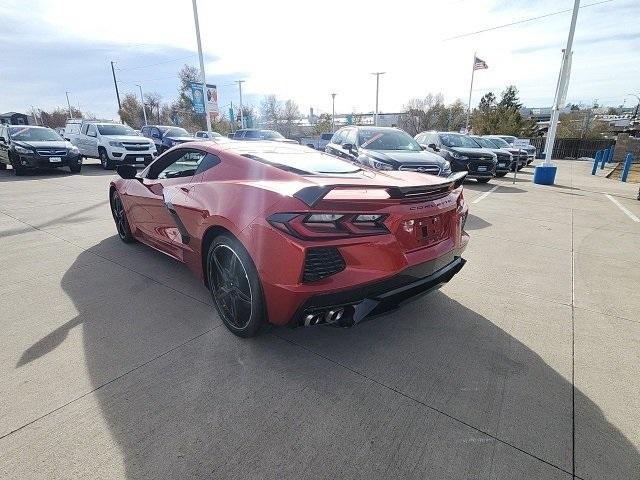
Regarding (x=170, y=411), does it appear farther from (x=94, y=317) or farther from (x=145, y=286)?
(x=145, y=286)

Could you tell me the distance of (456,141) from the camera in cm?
1177

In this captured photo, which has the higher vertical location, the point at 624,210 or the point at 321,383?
the point at 321,383

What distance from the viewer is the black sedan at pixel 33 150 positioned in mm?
11859

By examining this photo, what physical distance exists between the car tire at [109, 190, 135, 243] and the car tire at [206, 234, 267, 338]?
8.15 feet

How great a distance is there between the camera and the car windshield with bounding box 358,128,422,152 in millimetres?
8258

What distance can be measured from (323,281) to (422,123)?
63.5 metres

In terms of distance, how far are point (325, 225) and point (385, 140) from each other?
6926mm

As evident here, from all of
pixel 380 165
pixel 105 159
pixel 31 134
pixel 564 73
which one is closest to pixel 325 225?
pixel 380 165

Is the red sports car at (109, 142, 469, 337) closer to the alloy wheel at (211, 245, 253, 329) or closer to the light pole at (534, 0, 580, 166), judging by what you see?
the alloy wheel at (211, 245, 253, 329)

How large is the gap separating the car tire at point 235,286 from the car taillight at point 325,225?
439mm

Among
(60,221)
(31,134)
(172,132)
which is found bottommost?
(60,221)

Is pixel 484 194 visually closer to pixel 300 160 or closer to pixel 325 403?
pixel 300 160

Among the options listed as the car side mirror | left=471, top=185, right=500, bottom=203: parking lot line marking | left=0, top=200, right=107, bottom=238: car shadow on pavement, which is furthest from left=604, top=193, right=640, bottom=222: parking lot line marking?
left=0, top=200, right=107, bottom=238: car shadow on pavement

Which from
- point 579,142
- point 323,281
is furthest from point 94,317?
point 579,142
